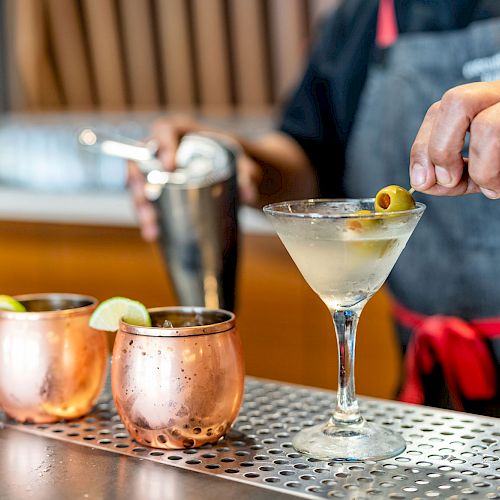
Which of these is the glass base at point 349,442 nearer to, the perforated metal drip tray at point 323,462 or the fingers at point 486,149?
the perforated metal drip tray at point 323,462

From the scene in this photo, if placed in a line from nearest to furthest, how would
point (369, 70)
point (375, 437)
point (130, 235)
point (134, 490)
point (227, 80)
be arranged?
point (134, 490) < point (375, 437) < point (369, 70) < point (130, 235) < point (227, 80)

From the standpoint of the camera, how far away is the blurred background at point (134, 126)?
8.61 ft

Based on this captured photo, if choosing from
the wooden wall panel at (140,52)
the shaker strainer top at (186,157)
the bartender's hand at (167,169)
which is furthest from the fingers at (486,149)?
the wooden wall panel at (140,52)

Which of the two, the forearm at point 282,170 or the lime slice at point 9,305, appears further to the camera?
the forearm at point 282,170

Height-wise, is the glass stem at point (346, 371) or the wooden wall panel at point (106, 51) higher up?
the wooden wall panel at point (106, 51)

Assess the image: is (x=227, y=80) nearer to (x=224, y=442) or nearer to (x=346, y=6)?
(x=346, y=6)

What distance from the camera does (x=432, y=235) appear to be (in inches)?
60.7

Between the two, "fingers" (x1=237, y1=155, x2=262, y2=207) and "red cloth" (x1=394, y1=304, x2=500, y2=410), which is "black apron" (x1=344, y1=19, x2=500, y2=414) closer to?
"red cloth" (x1=394, y1=304, x2=500, y2=410)

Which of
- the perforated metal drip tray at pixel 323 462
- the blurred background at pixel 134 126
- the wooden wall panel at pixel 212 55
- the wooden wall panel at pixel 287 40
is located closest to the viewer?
the perforated metal drip tray at pixel 323 462

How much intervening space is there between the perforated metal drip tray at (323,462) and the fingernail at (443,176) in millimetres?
251

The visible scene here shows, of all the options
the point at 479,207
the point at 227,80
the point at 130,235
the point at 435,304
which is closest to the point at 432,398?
the point at 435,304

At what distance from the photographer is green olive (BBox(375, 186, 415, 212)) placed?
33.7 inches

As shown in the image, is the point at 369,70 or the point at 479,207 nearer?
the point at 479,207

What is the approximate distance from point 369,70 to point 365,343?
956 mm
